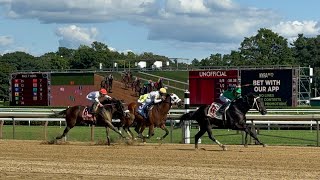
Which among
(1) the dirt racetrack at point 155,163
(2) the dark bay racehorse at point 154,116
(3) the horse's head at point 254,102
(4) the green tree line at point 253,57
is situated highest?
(4) the green tree line at point 253,57

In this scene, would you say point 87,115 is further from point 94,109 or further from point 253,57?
point 253,57

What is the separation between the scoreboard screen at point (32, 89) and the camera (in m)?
40.2

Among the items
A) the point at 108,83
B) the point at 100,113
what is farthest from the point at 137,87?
A: the point at 100,113

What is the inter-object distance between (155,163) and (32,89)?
27.6 m

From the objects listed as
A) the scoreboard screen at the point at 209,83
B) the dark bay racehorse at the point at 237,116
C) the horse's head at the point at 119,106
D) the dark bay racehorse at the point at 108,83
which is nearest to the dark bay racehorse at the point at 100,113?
the horse's head at the point at 119,106

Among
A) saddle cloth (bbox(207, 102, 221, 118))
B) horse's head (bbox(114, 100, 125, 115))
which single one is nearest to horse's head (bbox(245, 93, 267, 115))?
saddle cloth (bbox(207, 102, 221, 118))

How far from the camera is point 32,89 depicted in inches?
1587

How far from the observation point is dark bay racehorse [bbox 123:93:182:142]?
786 inches

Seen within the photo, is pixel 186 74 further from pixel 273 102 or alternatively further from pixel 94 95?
pixel 94 95

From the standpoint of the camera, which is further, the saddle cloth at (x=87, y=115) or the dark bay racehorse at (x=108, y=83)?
the dark bay racehorse at (x=108, y=83)

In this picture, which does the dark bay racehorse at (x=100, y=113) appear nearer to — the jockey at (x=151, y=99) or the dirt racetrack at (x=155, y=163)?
the jockey at (x=151, y=99)

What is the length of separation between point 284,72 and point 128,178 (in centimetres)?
2293

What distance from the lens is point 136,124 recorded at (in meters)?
21.3

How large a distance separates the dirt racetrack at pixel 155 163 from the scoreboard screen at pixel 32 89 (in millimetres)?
22160
